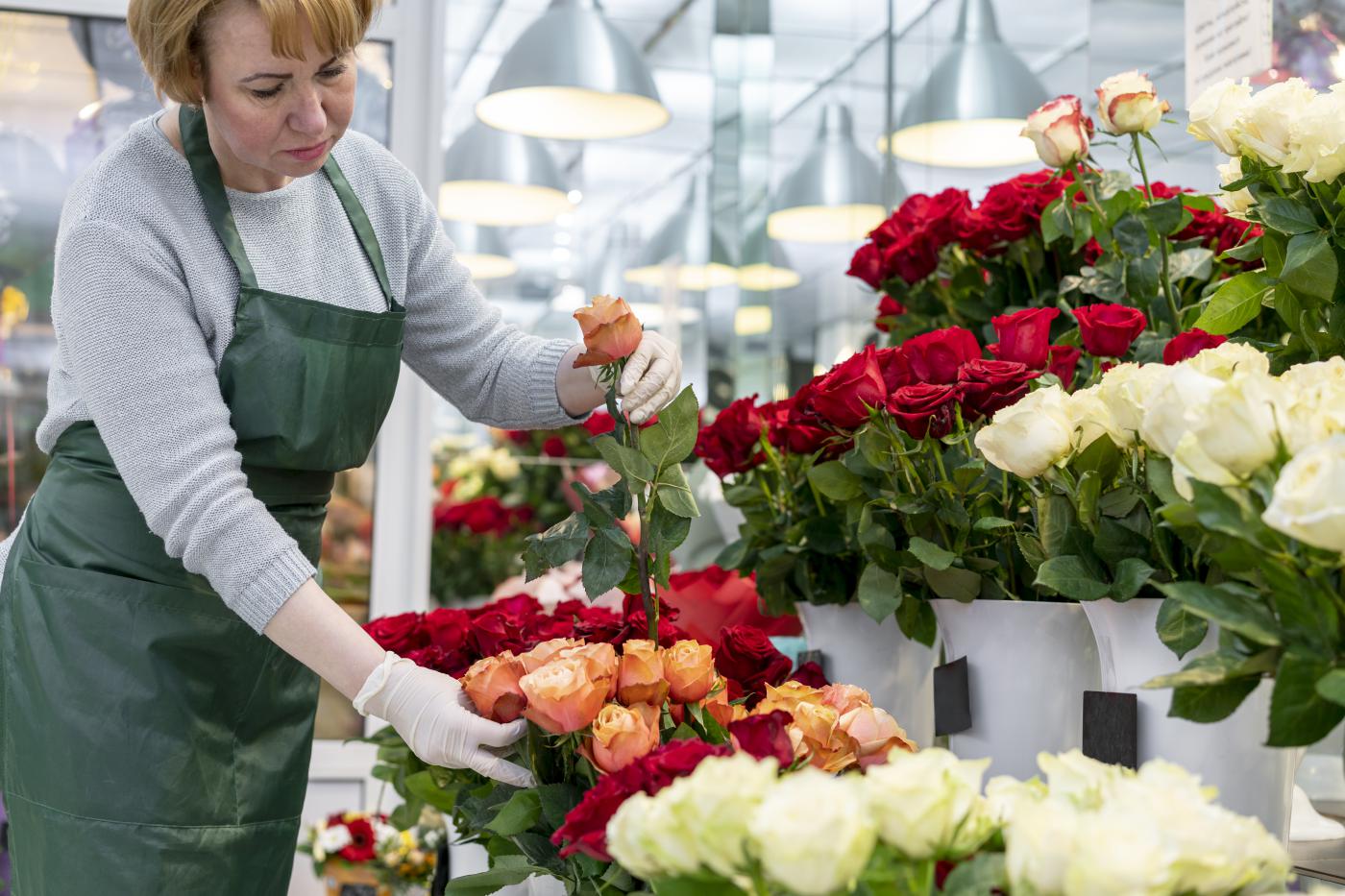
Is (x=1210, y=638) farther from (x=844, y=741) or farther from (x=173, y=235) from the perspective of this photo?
(x=173, y=235)

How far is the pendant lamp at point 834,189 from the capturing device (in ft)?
9.92

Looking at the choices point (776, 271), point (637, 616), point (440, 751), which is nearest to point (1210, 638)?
point (637, 616)

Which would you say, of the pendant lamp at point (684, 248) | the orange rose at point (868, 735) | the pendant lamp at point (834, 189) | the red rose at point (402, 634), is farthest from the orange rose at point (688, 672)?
the pendant lamp at point (684, 248)

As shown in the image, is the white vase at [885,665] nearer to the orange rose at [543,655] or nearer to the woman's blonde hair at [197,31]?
the orange rose at [543,655]

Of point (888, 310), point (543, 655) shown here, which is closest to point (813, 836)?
point (543, 655)

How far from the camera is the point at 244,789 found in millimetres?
1354

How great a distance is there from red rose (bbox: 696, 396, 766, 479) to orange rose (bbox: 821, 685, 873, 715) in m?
0.44

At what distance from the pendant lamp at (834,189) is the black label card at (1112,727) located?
7.35 feet

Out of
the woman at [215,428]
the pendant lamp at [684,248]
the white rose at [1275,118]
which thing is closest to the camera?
the white rose at [1275,118]

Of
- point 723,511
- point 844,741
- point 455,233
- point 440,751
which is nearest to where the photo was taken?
point 844,741

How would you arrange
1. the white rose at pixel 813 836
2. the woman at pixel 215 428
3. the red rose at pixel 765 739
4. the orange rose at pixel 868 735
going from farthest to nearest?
the woman at pixel 215 428, the orange rose at pixel 868 735, the red rose at pixel 765 739, the white rose at pixel 813 836

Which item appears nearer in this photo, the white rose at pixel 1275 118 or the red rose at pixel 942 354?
the white rose at pixel 1275 118

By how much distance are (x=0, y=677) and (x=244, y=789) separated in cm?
29

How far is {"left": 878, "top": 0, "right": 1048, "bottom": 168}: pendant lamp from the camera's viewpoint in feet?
8.05
